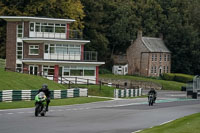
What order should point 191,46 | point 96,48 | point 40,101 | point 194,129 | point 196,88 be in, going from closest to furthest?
point 194,129 < point 40,101 < point 196,88 < point 96,48 < point 191,46

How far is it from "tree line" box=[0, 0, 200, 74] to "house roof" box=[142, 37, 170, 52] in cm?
143

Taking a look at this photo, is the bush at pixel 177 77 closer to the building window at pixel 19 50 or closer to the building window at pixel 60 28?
the building window at pixel 60 28

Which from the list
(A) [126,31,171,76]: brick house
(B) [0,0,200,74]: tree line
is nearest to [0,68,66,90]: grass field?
(B) [0,0,200,74]: tree line

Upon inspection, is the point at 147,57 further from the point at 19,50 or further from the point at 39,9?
the point at 19,50

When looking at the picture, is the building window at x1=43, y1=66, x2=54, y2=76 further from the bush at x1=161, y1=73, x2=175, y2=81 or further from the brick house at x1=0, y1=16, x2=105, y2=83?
the bush at x1=161, y1=73, x2=175, y2=81

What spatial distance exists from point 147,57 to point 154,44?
10.7 feet

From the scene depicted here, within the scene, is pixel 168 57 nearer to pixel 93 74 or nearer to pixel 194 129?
pixel 93 74

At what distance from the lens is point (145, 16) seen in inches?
4262

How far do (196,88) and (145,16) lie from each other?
46.5 m

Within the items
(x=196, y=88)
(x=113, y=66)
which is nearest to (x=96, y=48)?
(x=113, y=66)

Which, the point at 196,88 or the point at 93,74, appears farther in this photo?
the point at 93,74

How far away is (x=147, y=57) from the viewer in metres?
103

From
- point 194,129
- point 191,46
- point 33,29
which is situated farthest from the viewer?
point 191,46

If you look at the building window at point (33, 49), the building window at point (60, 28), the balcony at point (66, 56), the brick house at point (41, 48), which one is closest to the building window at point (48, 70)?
the brick house at point (41, 48)
